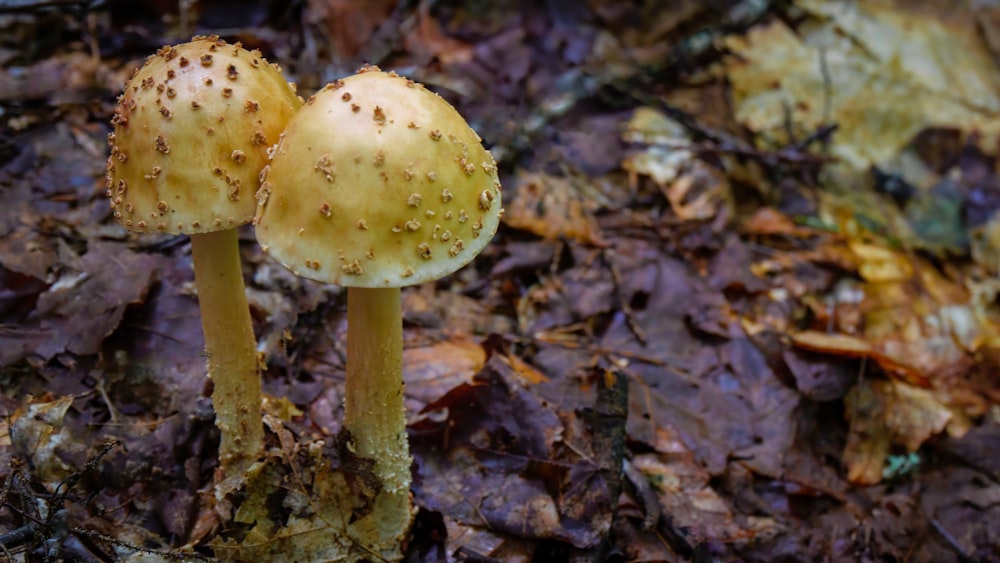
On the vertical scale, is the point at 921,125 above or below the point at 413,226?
below

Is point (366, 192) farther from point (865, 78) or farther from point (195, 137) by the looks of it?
point (865, 78)

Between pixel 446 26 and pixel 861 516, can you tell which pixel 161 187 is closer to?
pixel 861 516

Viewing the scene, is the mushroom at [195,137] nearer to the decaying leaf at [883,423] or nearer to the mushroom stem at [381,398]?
the mushroom stem at [381,398]

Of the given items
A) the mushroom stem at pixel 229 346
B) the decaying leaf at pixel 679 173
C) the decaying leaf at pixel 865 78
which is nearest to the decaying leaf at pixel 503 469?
the mushroom stem at pixel 229 346

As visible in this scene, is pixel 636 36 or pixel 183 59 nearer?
pixel 183 59

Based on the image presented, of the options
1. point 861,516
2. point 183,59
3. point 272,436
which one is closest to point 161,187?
point 183,59

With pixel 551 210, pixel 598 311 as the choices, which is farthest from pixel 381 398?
pixel 551 210
